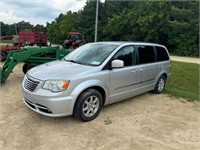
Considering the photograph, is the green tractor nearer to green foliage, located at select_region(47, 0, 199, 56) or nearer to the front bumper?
the front bumper

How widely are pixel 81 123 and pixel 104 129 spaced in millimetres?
491

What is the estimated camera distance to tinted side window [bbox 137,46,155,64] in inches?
→ 215

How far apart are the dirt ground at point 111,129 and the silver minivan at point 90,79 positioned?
0.28 metres

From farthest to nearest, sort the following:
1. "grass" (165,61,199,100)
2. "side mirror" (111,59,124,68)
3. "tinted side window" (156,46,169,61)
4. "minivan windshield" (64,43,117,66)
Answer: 1. "grass" (165,61,199,100)
2. "tinted side window" (156,46,169,61)
3. "minivan windshield" (64,43,117,66)
4. "side mirror" (111,59,124,68)

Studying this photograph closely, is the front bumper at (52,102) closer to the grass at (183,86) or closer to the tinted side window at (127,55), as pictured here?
the tinted side window at (127,55)

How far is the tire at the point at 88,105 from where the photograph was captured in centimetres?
406

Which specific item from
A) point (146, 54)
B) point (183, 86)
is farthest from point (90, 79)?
point (183, 86)

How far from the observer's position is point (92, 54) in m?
4.97

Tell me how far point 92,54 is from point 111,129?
1.82 metres

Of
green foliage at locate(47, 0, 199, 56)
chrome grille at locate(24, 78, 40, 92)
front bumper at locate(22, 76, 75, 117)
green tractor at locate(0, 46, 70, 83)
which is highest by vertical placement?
green foliage at locate(47, 0, 199, 56)

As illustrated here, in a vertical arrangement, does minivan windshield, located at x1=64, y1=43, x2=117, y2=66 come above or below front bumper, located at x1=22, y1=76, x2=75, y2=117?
above

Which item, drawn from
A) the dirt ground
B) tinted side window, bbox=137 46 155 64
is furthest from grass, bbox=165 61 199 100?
tinted side window, bbox=137 46 155 64

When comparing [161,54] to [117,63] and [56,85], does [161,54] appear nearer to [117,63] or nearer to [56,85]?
[117,63]

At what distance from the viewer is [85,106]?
4215 millimetres
